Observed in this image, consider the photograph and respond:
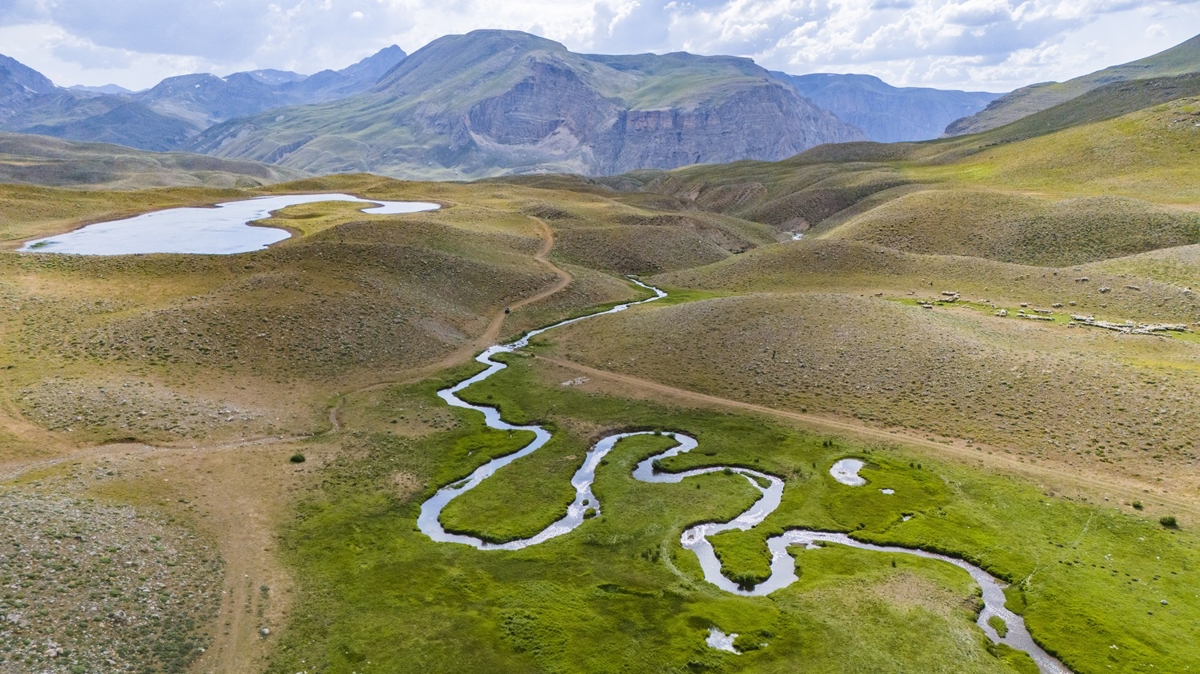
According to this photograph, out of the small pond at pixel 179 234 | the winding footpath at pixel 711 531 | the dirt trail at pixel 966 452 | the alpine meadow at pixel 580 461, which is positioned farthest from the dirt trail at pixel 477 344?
the small pond at pixel 179 234

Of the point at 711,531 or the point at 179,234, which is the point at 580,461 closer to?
the point at 711,531

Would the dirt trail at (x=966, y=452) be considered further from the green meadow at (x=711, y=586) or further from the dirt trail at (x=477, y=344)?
the dirt trail at (x=477, y=344)

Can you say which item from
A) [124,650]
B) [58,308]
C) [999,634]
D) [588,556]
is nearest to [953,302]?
[999,634]

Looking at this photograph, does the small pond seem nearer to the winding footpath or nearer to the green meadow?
the green meadow

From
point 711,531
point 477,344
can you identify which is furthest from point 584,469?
point 477,344

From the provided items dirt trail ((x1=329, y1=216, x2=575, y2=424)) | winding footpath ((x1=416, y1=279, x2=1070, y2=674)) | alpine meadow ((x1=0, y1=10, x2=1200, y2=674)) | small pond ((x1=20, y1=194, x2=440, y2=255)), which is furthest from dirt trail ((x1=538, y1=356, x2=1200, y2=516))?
small pond ((x1=20, y1=194, x2=440, y2=255))
